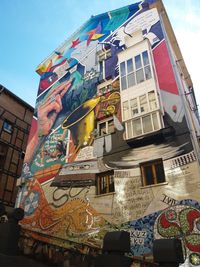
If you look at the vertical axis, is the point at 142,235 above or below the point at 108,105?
below

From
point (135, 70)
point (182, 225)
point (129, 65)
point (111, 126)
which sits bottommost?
point (182, 225)

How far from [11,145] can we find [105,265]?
599 inches

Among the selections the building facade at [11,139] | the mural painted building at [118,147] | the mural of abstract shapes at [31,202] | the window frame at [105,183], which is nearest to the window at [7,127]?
the building facade at [11,139]

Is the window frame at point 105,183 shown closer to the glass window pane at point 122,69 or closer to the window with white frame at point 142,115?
the window with white frame at point 142,115

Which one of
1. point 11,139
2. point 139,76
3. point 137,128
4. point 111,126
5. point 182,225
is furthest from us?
point 11,139

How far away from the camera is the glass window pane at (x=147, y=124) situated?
31.6 feet

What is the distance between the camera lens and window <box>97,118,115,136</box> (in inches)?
457

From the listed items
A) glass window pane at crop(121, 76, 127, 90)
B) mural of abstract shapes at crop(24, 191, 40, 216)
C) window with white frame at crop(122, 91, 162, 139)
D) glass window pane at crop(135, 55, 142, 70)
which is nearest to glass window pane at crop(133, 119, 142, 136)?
window with white frame at crop(122, 91, 162, 139)

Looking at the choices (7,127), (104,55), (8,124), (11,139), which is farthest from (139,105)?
(8,124)

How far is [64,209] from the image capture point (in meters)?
10.5

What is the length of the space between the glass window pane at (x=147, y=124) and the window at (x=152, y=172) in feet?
4.31

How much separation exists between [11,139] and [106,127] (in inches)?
344

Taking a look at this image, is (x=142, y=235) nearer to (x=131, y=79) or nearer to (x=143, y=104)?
(x=143, y=104)

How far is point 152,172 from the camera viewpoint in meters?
9.13
